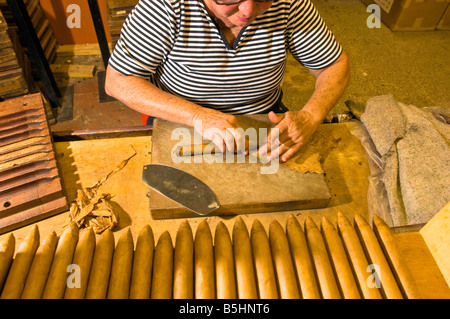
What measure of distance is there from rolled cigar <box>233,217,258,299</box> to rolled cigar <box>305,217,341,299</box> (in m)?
0.21

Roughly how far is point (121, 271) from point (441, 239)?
1.04 m

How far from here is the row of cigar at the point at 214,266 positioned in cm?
93

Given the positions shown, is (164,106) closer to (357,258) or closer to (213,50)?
(213,50)

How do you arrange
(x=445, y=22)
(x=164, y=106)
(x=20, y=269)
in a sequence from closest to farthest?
(x=20, y=269), (x=164, y=106), (x=445, y=22)

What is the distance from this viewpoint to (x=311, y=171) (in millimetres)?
1570

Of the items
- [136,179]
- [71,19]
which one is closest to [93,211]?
[136,179]

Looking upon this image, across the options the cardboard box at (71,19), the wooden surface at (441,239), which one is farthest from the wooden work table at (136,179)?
the cardboard box at (71,19)

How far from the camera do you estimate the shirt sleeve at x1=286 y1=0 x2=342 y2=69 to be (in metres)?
1.71

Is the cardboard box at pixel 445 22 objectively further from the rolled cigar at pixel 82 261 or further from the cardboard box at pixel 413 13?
the rolled cigar at pixel 82 261

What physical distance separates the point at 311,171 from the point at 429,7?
462 centimetres

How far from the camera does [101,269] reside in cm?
97
